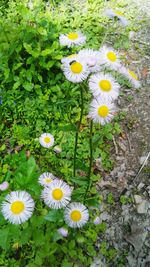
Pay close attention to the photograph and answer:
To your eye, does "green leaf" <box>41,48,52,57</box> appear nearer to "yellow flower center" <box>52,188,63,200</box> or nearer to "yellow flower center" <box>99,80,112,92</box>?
"yellow flower center" <box>52,188,63,200</box>

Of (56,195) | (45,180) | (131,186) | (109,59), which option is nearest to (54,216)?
(56,195)

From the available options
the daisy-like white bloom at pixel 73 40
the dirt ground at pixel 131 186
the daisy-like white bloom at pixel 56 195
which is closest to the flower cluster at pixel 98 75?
the daisy-like white bloom at pixel 73 40

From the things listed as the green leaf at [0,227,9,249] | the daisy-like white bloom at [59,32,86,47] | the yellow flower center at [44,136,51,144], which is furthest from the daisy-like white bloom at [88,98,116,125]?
the yellow flower center at [44,136,51,144]

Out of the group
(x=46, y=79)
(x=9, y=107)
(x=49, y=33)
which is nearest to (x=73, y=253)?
(x=9, y=107)

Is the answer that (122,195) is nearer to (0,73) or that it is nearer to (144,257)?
(144,257)

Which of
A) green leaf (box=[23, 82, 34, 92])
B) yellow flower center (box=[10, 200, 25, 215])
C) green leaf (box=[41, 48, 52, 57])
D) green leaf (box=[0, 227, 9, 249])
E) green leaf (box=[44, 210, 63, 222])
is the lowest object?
green leaf (box=[0, 227, 9, 249])
